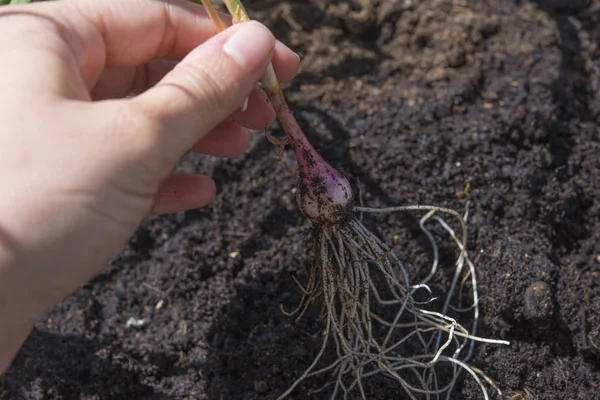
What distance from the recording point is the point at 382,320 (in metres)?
1.25

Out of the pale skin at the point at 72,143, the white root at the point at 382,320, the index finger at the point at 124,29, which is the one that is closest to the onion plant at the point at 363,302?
the white root at the point at 382,320

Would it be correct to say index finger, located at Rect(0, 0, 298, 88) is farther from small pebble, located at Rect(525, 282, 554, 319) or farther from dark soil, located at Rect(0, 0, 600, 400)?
small pebble, located at Rect(525, 282, 554, 319)

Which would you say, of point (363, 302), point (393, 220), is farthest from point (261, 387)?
point (393, 220)

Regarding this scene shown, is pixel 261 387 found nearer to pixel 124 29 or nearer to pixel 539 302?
pixel 539 302

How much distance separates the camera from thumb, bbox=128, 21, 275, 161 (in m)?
0.89

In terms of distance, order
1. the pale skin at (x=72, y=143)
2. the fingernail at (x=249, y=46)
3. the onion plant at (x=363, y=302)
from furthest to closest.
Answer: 1. the onion plant at (x=363, y=302)
2. the fingernail at (x=249, y=46)
3. the pale skin at (x=72, y=143)

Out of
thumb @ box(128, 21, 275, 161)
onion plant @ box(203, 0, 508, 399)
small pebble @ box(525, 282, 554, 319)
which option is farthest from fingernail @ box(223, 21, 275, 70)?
small pebble @ box(525, 282, 554, 319)

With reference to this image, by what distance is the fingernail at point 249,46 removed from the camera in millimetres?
964

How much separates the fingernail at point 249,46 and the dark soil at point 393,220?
0.60 meters

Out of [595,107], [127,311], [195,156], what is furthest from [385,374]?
[595,107]

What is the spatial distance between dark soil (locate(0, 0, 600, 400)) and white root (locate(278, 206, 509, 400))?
0.15ft

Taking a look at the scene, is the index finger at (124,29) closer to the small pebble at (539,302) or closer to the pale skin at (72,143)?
the pale skin at (72,143)

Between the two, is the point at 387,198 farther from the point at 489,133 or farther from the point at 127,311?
the point at 127,311

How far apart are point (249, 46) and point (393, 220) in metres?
0.66
